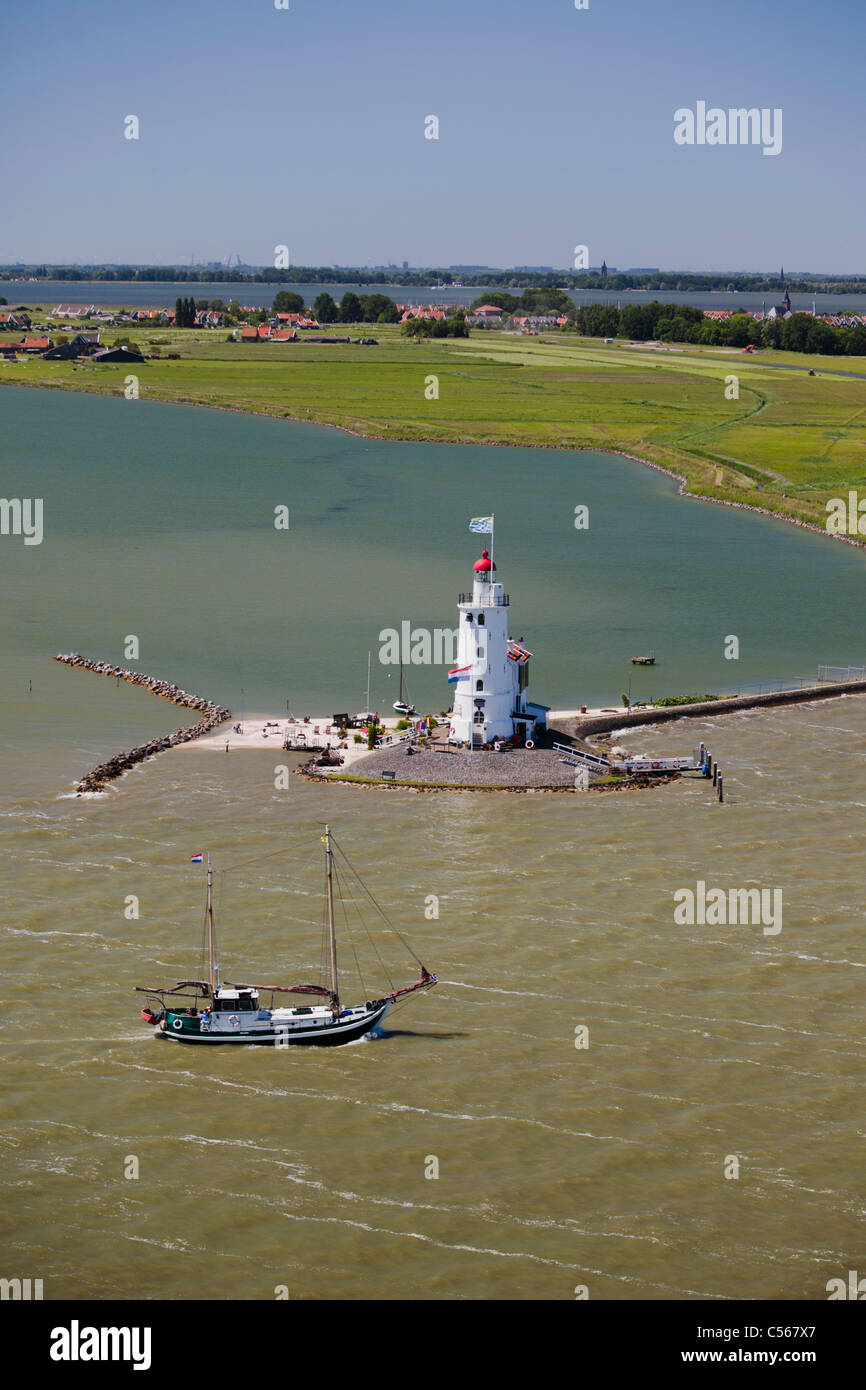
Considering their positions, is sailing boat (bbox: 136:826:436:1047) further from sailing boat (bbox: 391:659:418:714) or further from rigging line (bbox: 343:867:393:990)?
sailing boat (bbox: 391:659:418:714)

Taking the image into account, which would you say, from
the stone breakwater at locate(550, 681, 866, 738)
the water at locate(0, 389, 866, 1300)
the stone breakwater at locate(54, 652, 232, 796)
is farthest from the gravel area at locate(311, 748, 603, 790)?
the stone breakwater at locate(54, 652, 232, 796)

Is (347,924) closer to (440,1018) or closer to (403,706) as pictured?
(440,1018)

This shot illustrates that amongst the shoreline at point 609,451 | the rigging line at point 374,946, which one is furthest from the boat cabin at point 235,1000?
the shoreline at point 609,451

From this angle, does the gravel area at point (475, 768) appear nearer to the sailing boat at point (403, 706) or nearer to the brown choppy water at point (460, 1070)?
the brown choppy water at point (460, 1070)

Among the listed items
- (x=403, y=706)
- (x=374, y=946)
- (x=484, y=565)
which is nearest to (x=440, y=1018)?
(x=374, y=946)
